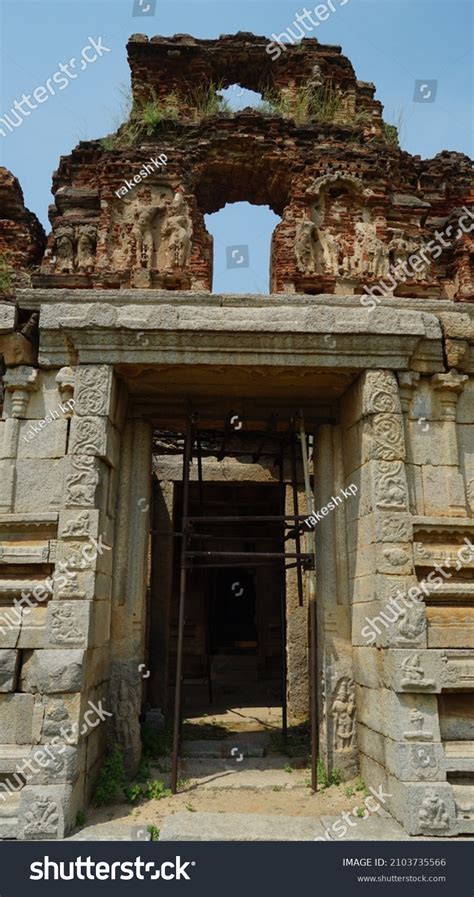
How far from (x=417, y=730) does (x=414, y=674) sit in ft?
1.32

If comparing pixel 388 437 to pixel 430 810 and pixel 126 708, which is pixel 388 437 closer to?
pixel 430 810

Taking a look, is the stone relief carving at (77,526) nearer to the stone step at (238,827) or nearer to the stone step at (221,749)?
the stone step at (238,827)

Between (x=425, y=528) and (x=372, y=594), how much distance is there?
0.73 meters

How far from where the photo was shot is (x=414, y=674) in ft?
15.8

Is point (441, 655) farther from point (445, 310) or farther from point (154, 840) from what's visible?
point (445, 310)

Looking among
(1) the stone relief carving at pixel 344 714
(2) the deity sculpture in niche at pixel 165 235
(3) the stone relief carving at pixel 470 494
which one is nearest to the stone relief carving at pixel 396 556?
(3) the stone relief carving at pixel 470 494

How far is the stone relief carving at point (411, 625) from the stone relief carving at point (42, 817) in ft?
9.18

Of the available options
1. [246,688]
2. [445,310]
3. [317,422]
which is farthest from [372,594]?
[246,688]

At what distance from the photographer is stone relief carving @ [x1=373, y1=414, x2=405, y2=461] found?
5.45m

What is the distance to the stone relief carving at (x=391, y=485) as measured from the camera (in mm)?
5316

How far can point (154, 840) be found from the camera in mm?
4395

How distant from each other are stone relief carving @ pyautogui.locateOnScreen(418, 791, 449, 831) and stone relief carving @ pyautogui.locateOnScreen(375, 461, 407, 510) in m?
2.17

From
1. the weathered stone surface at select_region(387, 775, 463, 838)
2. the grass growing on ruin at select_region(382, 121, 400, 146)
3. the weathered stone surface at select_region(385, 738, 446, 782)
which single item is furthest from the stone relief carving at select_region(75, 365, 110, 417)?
the grass growing on ruin at select_region(382, 121, 400, 146)

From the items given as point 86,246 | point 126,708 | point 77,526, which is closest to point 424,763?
point 126,708
